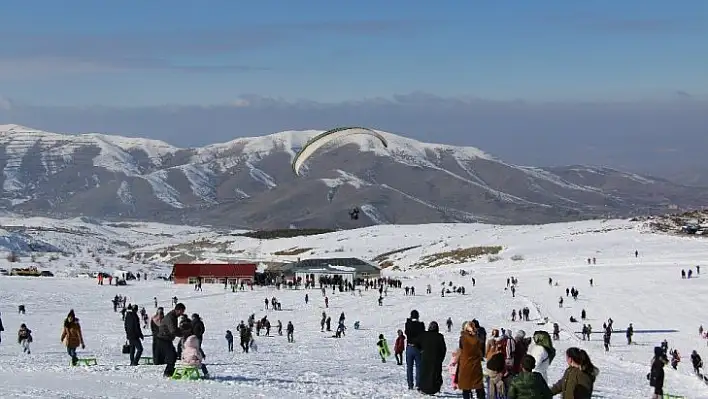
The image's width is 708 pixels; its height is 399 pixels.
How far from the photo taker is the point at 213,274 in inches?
2537

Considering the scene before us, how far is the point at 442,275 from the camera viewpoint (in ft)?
214

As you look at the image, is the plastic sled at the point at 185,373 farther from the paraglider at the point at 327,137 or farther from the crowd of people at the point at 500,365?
the paraglider at the point at 327,137

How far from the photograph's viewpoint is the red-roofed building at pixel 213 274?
2488 inches

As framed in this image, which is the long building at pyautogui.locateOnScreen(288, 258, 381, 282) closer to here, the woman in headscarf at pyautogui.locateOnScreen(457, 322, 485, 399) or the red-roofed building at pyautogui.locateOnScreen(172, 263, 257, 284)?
the red-roofed building at pyautogui.locateOnScreen(172, 263, 257, 284)

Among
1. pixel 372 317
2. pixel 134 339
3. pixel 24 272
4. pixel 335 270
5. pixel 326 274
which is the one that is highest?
pixel 335 270

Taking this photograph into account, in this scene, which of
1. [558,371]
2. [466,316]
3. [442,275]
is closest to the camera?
[558,371]

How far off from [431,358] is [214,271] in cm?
5301

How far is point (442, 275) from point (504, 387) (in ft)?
177

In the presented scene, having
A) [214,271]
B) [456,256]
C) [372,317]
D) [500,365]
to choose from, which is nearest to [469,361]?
[500,365]

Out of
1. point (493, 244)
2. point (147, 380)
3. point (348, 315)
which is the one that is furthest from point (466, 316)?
point (493, 244)

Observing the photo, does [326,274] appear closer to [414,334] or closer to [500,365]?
[414,334]

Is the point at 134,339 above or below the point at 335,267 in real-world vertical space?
below

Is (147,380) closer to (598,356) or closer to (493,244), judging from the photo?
(598,356)

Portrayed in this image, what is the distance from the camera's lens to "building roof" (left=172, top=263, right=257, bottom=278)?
63750 millimetres
